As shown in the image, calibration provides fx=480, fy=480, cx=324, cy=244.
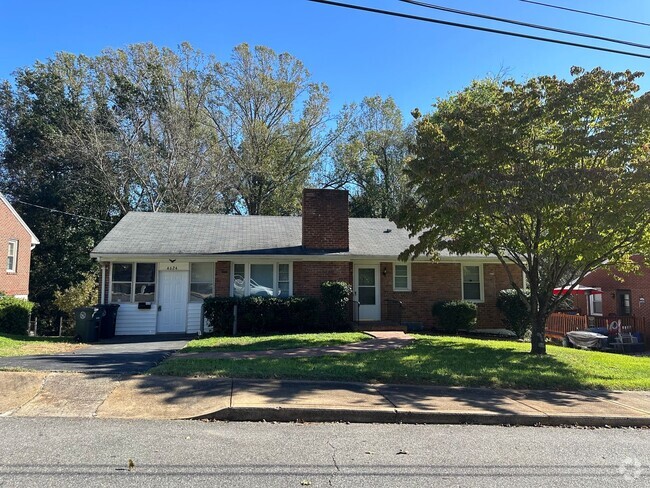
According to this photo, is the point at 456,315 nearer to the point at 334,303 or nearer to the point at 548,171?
the point at 334,303

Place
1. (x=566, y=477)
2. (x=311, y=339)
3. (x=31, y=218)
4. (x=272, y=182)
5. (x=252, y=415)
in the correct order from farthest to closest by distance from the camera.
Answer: (x=272, y=182) → (x=31, y=218) → (x=311, y=339) → (x=252, y=415) → (x=566, y=477)

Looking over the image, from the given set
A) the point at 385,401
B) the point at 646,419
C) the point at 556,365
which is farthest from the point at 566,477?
the point at 556,365

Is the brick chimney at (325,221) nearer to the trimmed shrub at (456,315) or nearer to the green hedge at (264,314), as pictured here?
the green hedge at (264,314)

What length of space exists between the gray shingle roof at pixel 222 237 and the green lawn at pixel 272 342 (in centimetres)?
366

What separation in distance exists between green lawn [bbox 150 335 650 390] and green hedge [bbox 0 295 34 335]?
1079 centimetres

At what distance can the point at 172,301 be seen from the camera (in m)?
16.3

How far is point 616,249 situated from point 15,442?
12682 mm

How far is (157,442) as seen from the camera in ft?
17.6

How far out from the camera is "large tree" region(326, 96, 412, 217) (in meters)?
36.1

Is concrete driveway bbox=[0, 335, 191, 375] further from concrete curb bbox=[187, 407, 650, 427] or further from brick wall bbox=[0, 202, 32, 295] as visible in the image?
brick wall bbox=[0, 202, 32, 295]

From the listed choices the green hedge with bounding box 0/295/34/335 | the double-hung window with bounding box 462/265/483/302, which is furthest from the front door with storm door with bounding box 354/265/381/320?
the green hedge with bounding box 0/295/34/335

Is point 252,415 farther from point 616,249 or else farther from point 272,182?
point 272,182

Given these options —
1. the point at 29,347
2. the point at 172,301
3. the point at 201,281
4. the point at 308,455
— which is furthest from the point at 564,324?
the point at 29,347

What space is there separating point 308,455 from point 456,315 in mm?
12585
